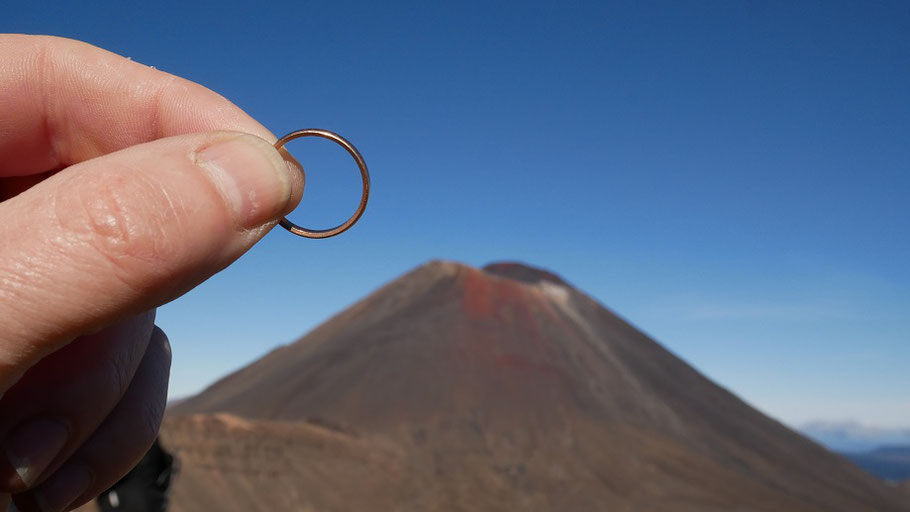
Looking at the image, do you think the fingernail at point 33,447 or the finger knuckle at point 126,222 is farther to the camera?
the fingernail at point 33,447

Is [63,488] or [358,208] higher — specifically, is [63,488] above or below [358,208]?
below

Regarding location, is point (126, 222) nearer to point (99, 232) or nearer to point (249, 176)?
point (99, 232)

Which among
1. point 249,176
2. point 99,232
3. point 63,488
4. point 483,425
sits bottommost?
point 483,425

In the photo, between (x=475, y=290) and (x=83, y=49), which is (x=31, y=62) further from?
(x=475, y=290)

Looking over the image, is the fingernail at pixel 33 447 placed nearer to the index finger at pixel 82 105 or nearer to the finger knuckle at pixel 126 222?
the finger knuckle at pixel 126 222

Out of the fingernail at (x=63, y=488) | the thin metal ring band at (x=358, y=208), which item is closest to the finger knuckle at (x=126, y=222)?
the thin metal ring band at (x=358, y=208)

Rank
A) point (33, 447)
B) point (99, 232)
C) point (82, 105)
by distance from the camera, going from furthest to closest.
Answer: point (82, 105) → point (33, 447) → point (99, 232)

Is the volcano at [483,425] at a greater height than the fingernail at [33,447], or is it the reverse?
the fingernail at [33,447]

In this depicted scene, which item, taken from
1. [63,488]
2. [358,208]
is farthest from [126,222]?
[63,488]

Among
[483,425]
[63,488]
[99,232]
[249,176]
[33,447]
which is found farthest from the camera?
[483,425]

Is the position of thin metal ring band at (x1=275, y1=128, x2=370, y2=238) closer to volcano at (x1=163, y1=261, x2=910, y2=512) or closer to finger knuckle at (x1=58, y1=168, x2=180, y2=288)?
finger knuckle at (x1=58, y1=168, x2=180, y2=288)
